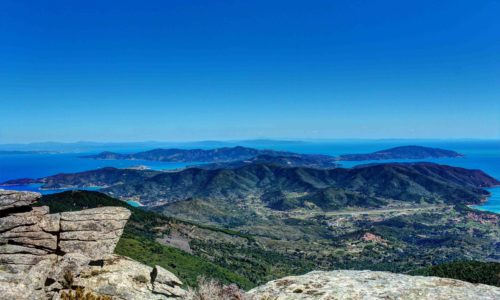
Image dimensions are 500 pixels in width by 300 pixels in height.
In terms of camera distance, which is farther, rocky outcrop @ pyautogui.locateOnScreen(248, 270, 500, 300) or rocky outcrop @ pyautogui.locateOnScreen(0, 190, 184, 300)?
rocky outcrop @ pyautogui.locateOnScreen(0, 190, 184, 300)

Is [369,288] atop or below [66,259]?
below

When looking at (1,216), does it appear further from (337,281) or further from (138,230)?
(138,230)

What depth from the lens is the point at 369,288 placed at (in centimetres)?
1698

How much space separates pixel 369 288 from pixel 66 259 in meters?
16.0

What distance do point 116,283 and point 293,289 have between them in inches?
366

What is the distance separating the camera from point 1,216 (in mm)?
23875

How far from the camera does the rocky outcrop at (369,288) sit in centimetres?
1585

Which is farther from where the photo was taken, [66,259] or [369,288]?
[66,259]

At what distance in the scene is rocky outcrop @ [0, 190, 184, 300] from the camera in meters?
18.2

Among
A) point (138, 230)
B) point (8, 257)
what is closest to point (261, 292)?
point (8, 257)

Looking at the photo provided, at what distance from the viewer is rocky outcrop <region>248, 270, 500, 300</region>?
1585cm

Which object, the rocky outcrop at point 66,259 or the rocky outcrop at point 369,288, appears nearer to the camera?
the rocky outcrop at point 369,288

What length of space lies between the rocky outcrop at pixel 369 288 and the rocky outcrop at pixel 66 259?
558 centimetres

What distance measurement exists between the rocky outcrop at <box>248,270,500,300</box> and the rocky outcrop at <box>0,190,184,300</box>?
5585 mm
